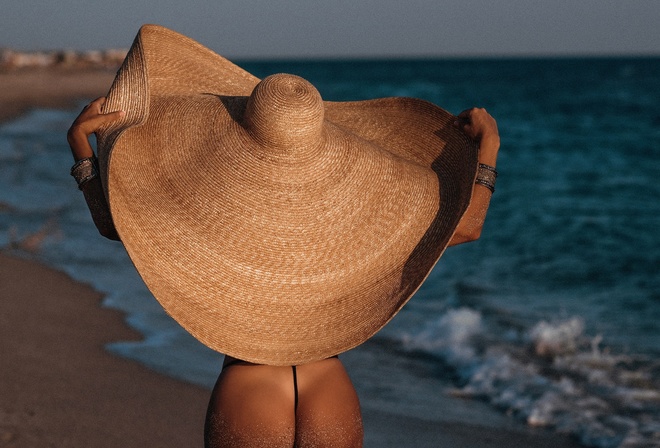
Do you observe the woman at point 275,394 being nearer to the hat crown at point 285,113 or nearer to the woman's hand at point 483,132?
the woman's hand at point 483,132

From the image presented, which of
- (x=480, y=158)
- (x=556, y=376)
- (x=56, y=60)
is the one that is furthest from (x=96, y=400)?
(x=56, y=60)

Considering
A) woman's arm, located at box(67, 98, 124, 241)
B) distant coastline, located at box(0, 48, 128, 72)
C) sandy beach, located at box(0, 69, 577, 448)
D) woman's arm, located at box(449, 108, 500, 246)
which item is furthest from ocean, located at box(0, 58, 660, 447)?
distant coastline, located at box(0, 48, 128, 72)

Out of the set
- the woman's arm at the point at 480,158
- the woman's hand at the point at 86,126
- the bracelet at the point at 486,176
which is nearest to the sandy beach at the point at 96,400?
the woman's hand at the point at 86,126

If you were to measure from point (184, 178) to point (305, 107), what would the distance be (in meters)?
0.46

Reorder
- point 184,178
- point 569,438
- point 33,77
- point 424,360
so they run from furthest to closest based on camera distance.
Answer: point 33,77, point 424,360, point 569,438, point 184,178

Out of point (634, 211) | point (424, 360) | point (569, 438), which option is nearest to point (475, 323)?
point (424, 360)

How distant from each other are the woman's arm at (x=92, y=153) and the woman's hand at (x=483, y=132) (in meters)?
1.12

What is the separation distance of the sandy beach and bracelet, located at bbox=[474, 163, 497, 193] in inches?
75.1

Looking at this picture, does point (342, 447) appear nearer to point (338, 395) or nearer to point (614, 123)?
point (338, 395)

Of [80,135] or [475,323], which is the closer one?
[80,135]

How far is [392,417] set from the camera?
439 cm

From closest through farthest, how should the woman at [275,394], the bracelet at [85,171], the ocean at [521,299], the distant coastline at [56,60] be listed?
the woman at [275,394] < the bracelet at [85,171] < the ocean at [521,299] < the distant coastline at [56,60]

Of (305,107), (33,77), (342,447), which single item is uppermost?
(305,107)

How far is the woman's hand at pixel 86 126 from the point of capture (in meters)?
2.49
